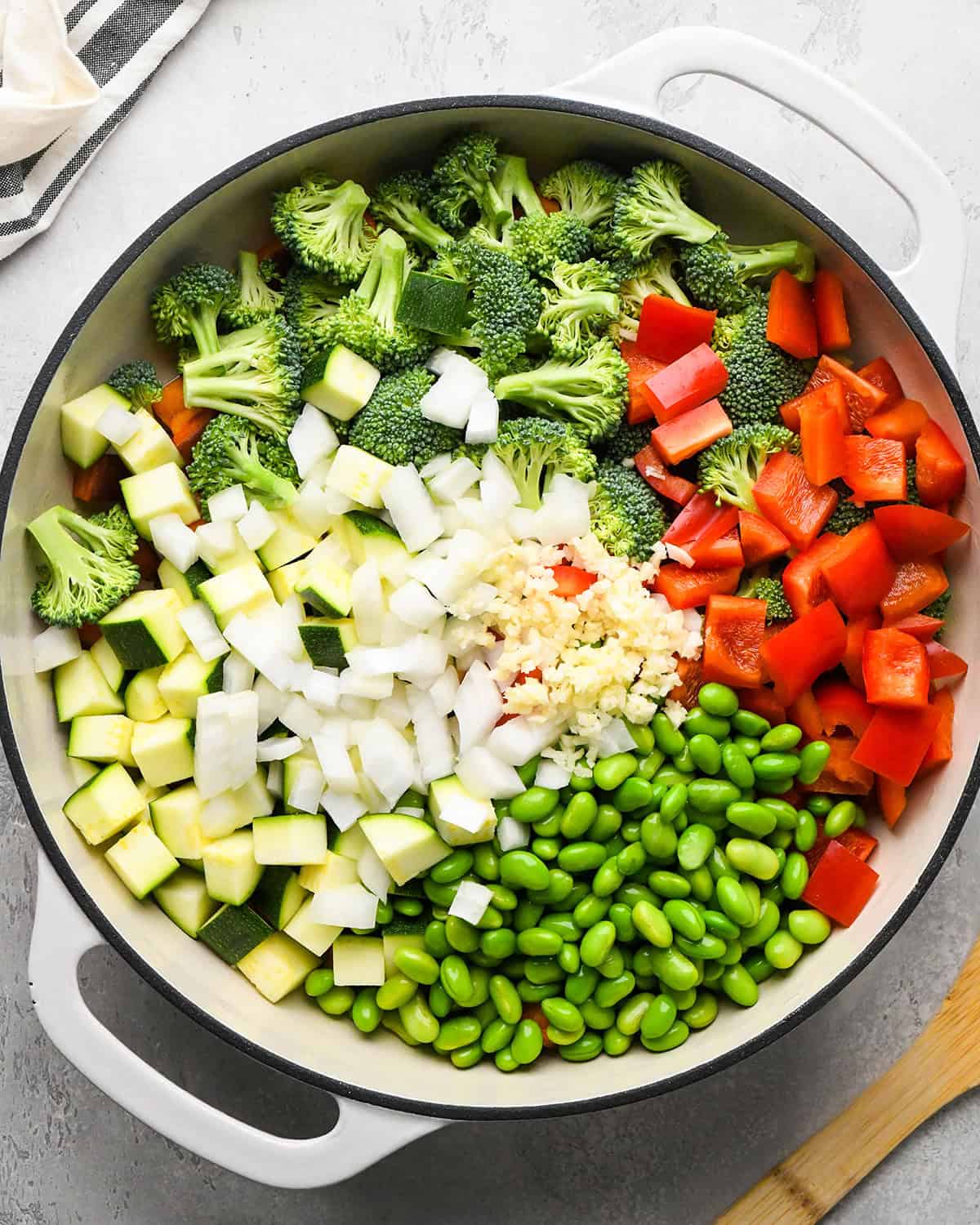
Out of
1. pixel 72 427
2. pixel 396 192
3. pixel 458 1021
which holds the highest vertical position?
→ pixel 396 192

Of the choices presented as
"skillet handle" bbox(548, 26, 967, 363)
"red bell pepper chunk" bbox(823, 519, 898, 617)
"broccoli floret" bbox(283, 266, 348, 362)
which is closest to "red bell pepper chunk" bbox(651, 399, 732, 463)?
"red bell pepper chunk" bbox(823, 519, 898, 617)

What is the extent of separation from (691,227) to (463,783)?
1311mm

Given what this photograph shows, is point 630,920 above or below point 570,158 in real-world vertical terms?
below

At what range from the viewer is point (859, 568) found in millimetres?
2195

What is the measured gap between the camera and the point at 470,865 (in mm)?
2248

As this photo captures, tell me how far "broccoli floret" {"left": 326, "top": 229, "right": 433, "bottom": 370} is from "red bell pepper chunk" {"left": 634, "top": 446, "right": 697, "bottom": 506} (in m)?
0.56

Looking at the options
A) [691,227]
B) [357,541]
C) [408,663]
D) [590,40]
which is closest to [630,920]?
[408,663]

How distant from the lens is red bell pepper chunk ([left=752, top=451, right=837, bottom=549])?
2.24 metres

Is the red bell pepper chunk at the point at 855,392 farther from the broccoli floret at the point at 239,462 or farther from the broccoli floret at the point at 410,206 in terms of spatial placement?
the broccoli floret at the point at 239,462

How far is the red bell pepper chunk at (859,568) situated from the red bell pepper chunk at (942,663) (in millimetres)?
165

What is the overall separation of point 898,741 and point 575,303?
116cm

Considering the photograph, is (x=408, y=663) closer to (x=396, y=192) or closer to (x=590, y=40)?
(x=396, y=192)

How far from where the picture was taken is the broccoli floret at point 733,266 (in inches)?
89.2

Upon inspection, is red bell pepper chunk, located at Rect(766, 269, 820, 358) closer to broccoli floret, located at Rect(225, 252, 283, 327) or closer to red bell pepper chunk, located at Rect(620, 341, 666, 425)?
red bell pepper chunk, located at Rect(620, 341, 666, 425)
